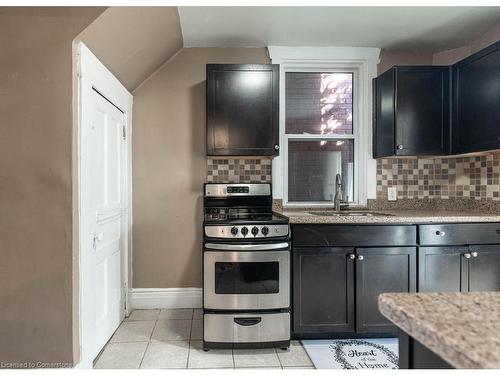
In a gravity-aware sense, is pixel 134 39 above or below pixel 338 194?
above

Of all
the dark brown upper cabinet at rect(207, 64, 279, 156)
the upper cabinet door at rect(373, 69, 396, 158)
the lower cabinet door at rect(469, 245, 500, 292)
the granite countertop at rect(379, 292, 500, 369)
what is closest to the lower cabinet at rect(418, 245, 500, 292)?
the lower cabinet door at rect(469, 245, 500, 292)

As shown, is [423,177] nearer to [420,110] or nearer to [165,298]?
[420,110]

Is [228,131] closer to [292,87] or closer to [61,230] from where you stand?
[292,87]

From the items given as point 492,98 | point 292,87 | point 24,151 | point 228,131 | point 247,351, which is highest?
point 292,87

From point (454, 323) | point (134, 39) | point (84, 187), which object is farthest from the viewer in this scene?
point (134, 39)

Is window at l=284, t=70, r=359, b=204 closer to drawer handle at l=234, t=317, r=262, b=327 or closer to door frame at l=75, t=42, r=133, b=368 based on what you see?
drawer handle at l=234, t=317, r=262, b=327

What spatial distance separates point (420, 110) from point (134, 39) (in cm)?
223

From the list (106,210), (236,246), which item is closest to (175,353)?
(236,246)

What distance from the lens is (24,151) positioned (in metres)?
1.74

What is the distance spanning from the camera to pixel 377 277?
2.35 metres

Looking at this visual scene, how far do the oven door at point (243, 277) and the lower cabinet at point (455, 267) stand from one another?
102cm

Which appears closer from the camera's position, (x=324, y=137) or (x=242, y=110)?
(x=242, y=110)
